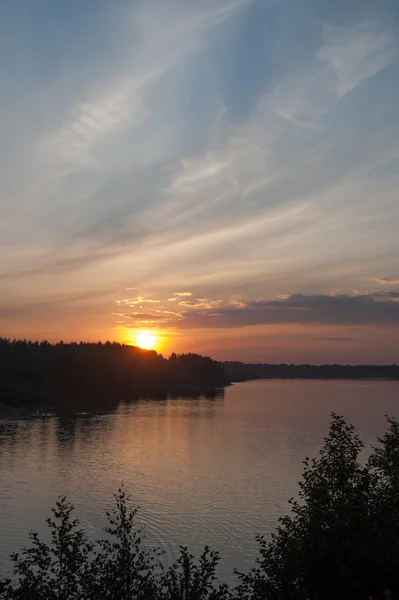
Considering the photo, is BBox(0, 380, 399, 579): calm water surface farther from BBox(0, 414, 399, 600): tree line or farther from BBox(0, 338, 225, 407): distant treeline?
BBox(0, 338, 225, 407): distant treeline

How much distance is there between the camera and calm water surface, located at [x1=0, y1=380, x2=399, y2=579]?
39759mm

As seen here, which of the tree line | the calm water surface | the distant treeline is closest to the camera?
the tree line

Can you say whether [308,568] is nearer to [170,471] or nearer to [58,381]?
[170,471]

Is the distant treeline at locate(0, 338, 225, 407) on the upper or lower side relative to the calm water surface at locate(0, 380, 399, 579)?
upper

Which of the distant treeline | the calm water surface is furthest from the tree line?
the distant treeline

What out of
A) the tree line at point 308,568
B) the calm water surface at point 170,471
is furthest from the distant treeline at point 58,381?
the tree line at point 308,568

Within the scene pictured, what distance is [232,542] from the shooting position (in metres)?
37.1

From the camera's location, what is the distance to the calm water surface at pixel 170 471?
130ft

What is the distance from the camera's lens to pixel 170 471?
59.8 meters

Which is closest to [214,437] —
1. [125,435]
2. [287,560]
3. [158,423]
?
[125,435]

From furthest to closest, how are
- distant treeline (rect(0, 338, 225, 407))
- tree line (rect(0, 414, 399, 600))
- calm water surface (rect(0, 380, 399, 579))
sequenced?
distant treeline (rect(0, 338, 225, 407)) → calm water surface (rect(0, 380, 399, 579)) → tree line (rect(0, 414, 399, 600))

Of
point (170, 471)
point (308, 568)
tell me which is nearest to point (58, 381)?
point (170, 471)

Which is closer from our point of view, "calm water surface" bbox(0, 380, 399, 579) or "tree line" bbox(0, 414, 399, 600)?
"tree line" bbox(0, 414, 399, 600)

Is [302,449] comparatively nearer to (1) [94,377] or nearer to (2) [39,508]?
(2) [39,508]
